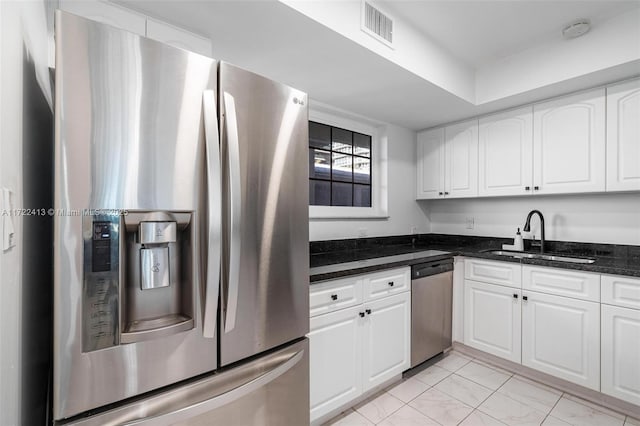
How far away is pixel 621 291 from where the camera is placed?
1.86 m

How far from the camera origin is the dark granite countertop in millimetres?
1858

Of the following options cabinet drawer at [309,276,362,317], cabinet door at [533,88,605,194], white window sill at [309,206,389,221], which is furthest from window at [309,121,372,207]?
cabinet door at [533,88,605,194]

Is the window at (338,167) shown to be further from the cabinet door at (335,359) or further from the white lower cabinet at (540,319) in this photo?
the white lower cabinet at (540,319)

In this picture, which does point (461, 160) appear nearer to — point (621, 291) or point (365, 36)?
point (621, 291)

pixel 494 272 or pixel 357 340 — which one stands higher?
pixel 494 272

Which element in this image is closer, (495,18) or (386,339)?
(495,18)

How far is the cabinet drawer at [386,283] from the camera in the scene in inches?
75.9

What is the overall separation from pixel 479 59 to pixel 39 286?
117 inches

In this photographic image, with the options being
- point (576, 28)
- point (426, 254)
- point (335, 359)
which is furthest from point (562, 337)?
point (576, 28)

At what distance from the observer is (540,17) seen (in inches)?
75.1

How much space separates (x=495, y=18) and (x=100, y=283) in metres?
2.47

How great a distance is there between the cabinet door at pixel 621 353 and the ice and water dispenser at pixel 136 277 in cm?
243

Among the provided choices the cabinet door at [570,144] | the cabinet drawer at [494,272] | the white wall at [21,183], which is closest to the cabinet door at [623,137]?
the cabinet door at [570,144]

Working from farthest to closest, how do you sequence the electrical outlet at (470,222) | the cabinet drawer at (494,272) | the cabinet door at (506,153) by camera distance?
1. the electrical outlet at (470,222)
2. the cabinet door at (506,153)
3. the cabinet drawer at (494,272)
